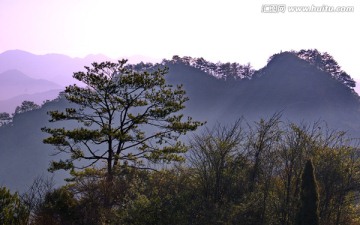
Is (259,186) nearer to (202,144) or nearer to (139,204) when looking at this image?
(202,144)

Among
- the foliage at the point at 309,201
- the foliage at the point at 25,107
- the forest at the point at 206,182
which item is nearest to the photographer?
the forest at the point at 206,182

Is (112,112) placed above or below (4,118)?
below

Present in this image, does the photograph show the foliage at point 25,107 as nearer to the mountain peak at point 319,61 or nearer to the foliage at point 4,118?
the foliage at point 4,118

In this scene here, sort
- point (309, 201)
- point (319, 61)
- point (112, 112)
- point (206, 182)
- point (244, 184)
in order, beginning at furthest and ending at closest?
1. point (319, 61)
2. point (112, 112)
3. point (244, 184)
4. point (206, 182)
5. point (309, 201)

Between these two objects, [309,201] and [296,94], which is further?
[296,94]

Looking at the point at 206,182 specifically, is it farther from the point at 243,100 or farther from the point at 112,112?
the point at 243,100

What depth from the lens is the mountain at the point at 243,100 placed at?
11181 centimetres

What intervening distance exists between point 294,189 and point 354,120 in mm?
93226

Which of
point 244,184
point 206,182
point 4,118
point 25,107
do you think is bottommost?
point 206,182

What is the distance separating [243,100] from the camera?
131 meters

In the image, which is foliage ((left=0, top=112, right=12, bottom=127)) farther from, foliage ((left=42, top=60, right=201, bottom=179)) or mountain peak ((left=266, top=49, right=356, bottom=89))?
foliage ((left=42, top=60, right=201, bottom=179))

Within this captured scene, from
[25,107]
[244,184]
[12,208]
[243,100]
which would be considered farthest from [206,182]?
[25,107]

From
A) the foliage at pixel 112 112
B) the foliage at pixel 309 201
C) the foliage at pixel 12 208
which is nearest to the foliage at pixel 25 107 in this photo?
the foliage at pixel 112 112

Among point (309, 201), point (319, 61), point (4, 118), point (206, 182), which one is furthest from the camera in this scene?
point (4, 118)
